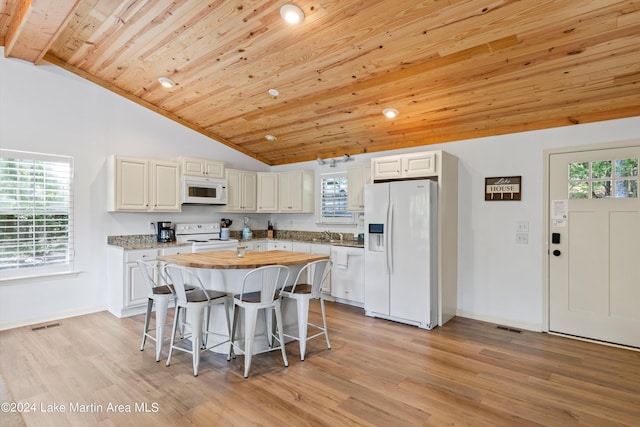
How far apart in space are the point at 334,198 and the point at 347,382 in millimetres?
3470

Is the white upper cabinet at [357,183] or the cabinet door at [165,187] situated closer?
the cabinet door at [165,187]

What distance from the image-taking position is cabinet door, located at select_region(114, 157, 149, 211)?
4492mm

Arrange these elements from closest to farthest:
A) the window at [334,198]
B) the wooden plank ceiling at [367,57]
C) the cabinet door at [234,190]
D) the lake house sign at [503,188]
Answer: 1. the wooden plank ceiling at [367,57]
2. the lake house sign at [503,188]
3. the window at [334,198]
4. the cabinet door at [234,190]

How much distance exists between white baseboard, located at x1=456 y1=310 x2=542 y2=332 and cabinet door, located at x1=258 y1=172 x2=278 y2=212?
345 centimetres

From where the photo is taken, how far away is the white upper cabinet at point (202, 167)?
5121 mm

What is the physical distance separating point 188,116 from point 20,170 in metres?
2.18

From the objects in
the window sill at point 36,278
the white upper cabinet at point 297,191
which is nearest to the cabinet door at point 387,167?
the white upper cabinet at point 297,191

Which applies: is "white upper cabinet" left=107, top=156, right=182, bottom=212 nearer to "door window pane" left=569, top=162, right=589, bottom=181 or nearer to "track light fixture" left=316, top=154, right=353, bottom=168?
"track light fixture" left=316, top=154, right=353, bottom=168

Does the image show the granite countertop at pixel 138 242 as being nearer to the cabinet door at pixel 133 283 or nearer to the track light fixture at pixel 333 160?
the cabinet door at pixel 133 283

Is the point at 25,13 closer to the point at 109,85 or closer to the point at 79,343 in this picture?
the point at 109,85

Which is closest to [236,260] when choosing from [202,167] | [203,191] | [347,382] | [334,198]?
[347,382]

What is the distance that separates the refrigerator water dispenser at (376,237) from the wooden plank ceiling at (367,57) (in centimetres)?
132

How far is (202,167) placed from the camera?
5320 mm

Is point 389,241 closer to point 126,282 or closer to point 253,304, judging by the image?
point 253,304
